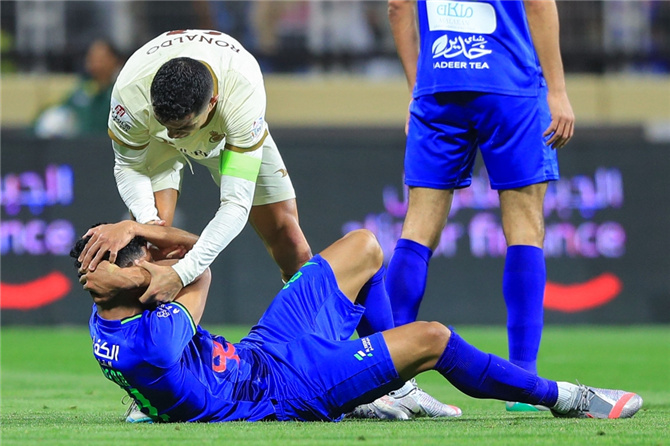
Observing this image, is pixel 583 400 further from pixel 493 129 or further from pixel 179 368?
pixel 179 368

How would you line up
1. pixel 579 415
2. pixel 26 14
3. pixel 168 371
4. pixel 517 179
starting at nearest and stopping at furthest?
pixel 168 371 < pixel 579 415 < pixel 517 179 < pixel 26 14

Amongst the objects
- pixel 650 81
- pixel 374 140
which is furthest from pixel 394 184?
pixel 650 81

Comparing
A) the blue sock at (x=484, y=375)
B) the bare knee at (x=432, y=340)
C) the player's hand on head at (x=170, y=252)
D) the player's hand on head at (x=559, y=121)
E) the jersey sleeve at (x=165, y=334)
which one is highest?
the player's hand on head at (x=559, y=121)

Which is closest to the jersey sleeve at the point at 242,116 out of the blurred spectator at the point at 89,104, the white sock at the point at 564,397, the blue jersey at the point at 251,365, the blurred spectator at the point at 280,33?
the blue jersey at the point at 251,365

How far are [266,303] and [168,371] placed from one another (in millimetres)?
5994

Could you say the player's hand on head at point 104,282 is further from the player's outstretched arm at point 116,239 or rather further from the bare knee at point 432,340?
the bare knee at point 432,340

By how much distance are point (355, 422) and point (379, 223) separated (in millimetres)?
5720

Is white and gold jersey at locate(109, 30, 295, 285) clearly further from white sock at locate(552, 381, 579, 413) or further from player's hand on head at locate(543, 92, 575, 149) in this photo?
white sock at locate(552, 381, 579, 413)

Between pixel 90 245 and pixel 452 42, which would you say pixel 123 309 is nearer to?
pixel 90 245

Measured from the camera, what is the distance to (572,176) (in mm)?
9953

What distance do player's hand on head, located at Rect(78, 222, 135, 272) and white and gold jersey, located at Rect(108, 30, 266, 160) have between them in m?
0.71

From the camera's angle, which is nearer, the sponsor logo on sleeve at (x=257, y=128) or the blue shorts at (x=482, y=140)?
the sponsor logo on sleeve at (x=257, y=128)

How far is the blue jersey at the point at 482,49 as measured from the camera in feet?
16.0

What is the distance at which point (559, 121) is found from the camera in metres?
4.73
